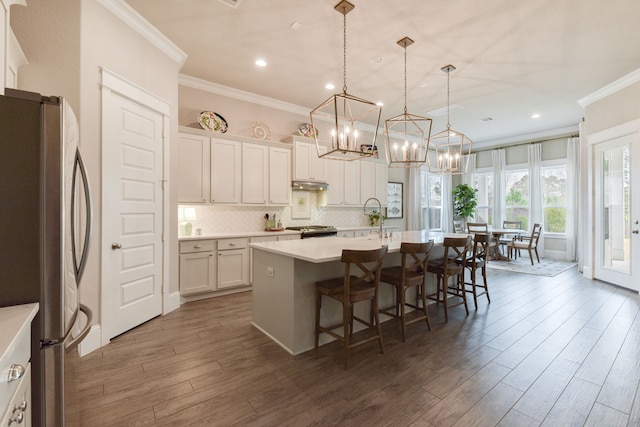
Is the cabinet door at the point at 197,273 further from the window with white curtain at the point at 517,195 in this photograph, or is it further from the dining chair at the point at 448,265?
the window with white curtain at the point at 517,195

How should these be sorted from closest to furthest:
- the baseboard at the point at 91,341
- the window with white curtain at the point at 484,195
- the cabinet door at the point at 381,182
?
the baseboard at the point at 91,341
the cabinet door at the point at 381,182
the window with white curtain at the point at 484,195

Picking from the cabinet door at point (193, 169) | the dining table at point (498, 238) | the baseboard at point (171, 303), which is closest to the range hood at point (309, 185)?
the cabinet door at point (193, 169)

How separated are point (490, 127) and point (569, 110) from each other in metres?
1.50

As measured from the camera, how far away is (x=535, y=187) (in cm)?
770

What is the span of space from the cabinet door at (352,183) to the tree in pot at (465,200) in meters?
3.82

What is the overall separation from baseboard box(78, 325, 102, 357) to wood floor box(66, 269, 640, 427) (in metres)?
0.08

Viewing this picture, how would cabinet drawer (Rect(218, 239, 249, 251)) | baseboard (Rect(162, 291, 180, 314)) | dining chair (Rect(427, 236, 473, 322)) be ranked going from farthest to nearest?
cabinet drawer (Rect(218, 239, 249, 251)), baseboard (Rect(162, 291, 180, 314)), dining chair (Rect(427, 236, 473, 322))

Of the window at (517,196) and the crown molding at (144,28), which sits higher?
the crown molding at (144,28)

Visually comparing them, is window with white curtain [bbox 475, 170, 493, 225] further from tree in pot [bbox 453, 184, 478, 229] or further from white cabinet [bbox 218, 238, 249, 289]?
white cabinet [bbox 218, 238, 249, 289]

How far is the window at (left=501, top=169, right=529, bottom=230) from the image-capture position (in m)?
8.10

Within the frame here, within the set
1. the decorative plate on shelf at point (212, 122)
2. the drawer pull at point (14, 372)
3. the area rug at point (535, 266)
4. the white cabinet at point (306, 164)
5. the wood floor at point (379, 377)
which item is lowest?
the wood floor at point (379, 377)

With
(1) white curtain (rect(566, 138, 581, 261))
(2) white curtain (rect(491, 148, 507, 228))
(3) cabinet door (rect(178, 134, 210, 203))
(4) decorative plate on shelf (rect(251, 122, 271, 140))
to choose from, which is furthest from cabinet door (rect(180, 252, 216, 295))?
(1) white curtain (rect(566, 138, 581, 261))

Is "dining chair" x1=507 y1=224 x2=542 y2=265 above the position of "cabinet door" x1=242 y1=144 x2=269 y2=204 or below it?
below

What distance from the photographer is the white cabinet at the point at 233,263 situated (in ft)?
14.0
